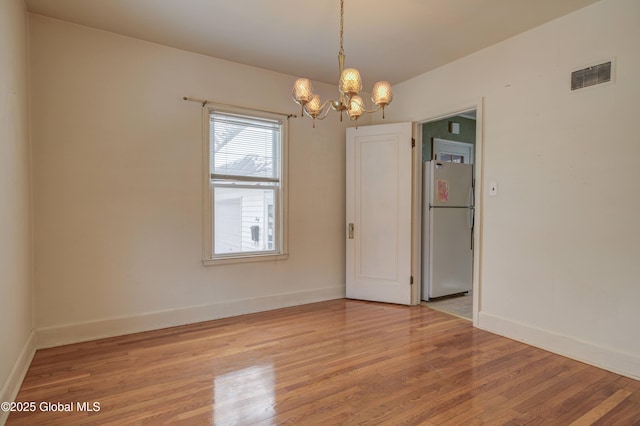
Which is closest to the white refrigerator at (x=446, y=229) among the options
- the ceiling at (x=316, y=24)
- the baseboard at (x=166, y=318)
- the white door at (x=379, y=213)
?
the white door at (x=379, y=213)

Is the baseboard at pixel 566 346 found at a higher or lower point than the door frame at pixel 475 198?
lower

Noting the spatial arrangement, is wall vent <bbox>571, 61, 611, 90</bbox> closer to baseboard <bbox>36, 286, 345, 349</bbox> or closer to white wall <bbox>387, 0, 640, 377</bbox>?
white wall <bbox>387, 0, 640, 377</bbox>

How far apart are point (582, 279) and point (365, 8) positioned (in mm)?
2710

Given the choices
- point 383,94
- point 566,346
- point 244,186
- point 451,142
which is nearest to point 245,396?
point 383,94

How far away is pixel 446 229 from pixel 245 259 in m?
2.64

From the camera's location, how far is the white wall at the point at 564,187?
2467 millimetres

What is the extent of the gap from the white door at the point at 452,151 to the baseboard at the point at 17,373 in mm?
5108

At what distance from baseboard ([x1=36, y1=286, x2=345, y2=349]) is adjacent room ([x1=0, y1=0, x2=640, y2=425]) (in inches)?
0.8

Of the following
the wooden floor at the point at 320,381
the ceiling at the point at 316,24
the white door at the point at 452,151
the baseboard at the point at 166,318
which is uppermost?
the ceiling at the point at 316,24

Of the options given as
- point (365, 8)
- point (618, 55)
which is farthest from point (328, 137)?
point (618, 55)

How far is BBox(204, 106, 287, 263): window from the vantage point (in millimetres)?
3682

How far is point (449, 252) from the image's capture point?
15.2 ft

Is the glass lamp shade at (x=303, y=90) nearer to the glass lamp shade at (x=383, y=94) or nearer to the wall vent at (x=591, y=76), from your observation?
the glass lamp shade at (x=383, y=94)

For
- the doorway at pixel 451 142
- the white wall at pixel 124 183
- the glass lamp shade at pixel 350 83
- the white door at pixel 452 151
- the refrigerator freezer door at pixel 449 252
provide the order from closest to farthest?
the glass lamp shade at pixel 350 83 < the white wall at pixel 124 183 < the refrigerator freezer door at pixel 449 252 < the doorway at pixel 451 142 < the white door at pixel 452 151
